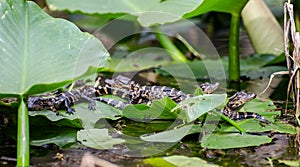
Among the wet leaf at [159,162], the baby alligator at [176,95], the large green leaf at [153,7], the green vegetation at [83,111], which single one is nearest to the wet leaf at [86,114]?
the green vegetation at [83,111]

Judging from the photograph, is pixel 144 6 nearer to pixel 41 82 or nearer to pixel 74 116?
pixel 74 116

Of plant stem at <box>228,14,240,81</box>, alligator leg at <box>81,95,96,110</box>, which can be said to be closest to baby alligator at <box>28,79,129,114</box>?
alligator leg at <box>81,95,96,110</box>

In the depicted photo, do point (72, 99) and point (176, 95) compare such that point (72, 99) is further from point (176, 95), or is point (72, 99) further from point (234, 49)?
point (234, 49)

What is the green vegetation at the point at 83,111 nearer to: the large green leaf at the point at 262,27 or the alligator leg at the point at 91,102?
the alligator leg at the point at 91,102

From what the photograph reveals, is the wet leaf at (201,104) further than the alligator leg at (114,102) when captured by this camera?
No

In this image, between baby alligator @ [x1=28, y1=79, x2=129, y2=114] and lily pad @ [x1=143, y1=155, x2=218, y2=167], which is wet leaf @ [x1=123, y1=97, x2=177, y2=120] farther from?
lily pad @ [x1=143, y1=155, x2=218, y2=167]

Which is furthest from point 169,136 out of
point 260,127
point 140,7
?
point 140,7

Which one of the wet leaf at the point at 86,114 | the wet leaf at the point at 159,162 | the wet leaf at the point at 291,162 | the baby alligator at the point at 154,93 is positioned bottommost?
the wet leaf at the point at 291,162

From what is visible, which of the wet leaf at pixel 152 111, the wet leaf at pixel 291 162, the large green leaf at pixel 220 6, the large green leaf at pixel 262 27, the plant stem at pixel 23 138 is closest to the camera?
the plant stem at pixel 23 138
